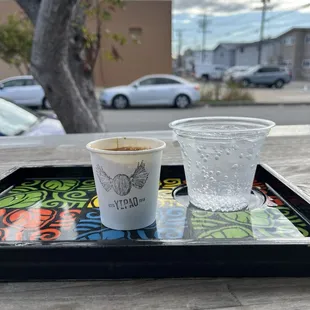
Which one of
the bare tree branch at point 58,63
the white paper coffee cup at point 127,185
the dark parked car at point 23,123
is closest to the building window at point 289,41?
the dark parked car at point 23,123

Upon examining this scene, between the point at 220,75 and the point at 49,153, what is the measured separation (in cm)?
1970

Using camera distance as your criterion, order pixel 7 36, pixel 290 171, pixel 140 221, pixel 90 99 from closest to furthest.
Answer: pixel 140 221 → pixel 290 171 → pixel 90 99 → pixel 7 36

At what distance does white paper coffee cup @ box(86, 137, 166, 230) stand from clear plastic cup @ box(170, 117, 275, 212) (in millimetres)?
91

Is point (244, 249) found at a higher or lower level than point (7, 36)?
lower

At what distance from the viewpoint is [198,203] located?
2.29 ft

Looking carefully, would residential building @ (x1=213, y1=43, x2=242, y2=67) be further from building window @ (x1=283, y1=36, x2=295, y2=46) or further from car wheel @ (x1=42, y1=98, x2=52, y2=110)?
car wheel @ (x1=42, y1=98, x2=52, y2=110)

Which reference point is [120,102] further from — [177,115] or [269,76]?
[269,76]

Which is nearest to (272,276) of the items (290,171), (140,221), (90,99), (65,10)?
(140,221)

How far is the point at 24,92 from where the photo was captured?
27.5 ft

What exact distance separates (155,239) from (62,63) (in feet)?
5.47

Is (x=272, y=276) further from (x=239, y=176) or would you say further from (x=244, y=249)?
(x=239, y=176)

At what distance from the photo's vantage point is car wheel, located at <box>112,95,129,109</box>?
8.73 metres

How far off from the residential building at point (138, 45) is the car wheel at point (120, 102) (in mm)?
4004

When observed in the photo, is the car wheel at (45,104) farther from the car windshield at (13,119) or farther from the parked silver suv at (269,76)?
the parked silver suv at (269,76)
